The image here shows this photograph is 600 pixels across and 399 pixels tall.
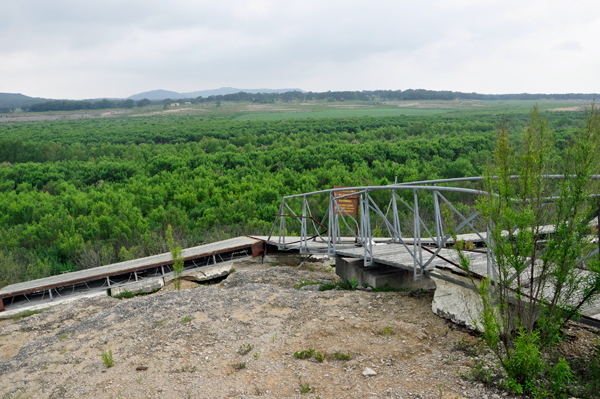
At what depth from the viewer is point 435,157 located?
33875mm

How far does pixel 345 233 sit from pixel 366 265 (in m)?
9.83

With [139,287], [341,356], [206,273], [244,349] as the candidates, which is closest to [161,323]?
[244,349]

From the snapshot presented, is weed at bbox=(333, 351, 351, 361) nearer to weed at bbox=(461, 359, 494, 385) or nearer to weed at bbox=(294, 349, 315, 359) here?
weed at bbox=(294, 349, 315, 359)

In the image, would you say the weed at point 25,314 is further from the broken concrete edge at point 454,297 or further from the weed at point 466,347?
the weed at point 466,347

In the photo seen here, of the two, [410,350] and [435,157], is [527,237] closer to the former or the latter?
[410,350]

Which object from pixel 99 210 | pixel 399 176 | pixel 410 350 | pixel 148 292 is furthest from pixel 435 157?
pixel 410 350

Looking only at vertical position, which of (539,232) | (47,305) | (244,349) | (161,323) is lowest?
(47,305)

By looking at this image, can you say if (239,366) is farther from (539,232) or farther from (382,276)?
(539,232)

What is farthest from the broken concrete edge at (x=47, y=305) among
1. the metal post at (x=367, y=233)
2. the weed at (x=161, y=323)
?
the metal post at (x=367, y=233)

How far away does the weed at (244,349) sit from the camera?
18.7 feet

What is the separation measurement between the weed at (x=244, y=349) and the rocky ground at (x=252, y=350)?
0.08 feet

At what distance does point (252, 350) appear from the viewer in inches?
226

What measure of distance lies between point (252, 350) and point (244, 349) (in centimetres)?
12

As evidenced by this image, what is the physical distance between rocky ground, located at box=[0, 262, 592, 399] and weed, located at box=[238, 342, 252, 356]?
0.08 feet
